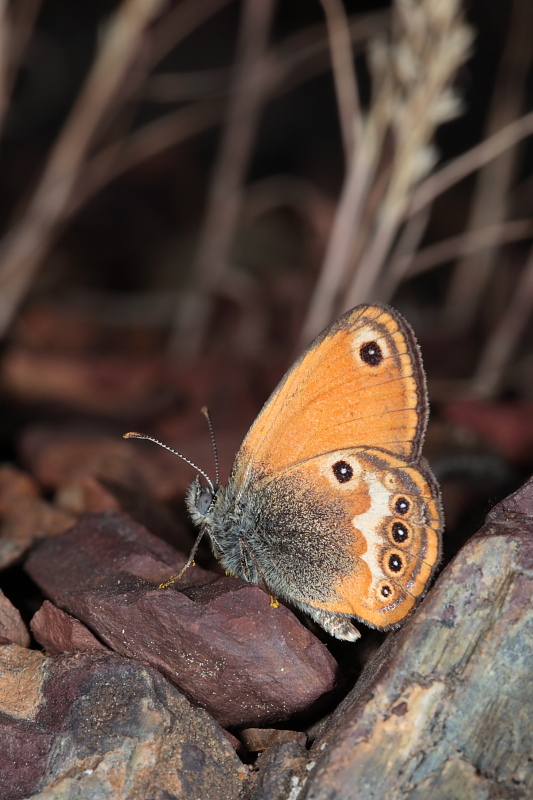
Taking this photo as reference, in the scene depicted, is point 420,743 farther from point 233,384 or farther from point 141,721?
point 233,384

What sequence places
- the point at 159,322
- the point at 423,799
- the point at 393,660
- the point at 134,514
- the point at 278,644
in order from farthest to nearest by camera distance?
the point at 159,322
the point at 134,514
the point at 278,644
the point at 393,660
the point at 423,799

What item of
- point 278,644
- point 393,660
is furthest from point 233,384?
point 393,660

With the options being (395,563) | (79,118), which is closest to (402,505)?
(395,563)

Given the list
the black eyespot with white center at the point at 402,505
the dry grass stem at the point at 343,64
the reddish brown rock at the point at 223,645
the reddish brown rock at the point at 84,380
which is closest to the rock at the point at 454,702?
the reddish brown rock at the point at 223,645

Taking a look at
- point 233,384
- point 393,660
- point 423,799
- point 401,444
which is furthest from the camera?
point 233,384

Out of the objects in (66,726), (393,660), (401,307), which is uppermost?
(401,307)

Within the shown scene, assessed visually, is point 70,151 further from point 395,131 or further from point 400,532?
point 400,532

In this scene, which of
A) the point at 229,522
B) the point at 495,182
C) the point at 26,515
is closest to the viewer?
the point at 229,522
